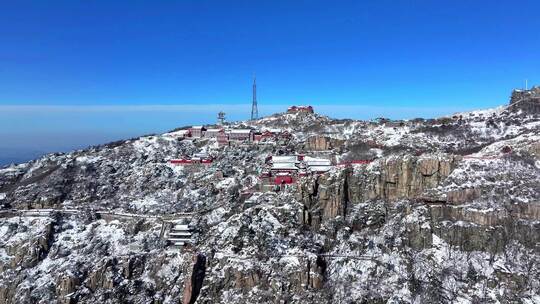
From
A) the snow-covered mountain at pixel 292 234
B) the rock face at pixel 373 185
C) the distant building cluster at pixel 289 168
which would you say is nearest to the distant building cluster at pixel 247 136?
the snow-covered mountain at pixel 292 234

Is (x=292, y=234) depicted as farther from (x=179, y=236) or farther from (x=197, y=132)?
(x=197, y=132)

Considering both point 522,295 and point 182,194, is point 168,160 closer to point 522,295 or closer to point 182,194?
point 182,194

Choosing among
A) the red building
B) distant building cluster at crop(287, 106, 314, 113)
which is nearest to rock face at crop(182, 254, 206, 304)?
the red building

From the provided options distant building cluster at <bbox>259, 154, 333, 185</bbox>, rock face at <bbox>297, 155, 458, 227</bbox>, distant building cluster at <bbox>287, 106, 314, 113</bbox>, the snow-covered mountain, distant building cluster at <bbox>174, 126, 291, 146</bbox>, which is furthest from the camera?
distant building cluster at <bbox>287, 106, 314, 113</bbox>

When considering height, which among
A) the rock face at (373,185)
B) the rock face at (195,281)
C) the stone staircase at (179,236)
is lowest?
the rock face at (195,281)

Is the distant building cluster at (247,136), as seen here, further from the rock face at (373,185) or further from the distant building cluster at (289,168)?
the rock face at (373,185)

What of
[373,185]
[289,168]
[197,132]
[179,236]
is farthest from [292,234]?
[197,132]

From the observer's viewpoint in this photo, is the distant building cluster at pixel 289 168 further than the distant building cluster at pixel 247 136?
No

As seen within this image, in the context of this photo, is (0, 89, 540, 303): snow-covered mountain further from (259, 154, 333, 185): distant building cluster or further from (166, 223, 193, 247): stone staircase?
(259, 154, 333, 185): distant building cluster

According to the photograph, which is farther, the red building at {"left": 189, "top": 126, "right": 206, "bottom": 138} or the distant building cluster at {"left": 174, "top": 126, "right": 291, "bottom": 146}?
the red building at {"left": 189, "top": 126, "right": 206, "bottom": 138}
